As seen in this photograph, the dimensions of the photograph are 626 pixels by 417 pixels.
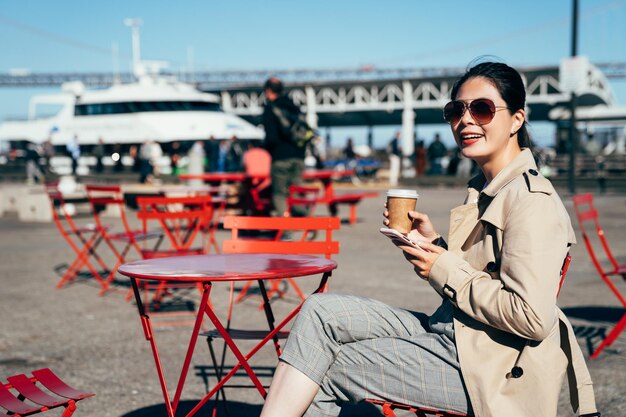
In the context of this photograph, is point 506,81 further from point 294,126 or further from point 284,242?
point 294,126

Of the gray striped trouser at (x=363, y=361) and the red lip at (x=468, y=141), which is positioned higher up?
the red lip at (x=468, y=141)

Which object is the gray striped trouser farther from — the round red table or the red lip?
the red lip

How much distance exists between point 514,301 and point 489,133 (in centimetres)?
64

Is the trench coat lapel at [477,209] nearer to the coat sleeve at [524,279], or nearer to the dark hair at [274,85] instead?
the coat sleeve at [524,279]

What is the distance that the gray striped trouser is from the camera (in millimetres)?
2277

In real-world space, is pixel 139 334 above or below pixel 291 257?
below

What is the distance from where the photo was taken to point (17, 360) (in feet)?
15.1

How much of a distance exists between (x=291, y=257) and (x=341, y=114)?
79.9m

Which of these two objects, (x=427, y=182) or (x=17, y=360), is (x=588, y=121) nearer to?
(x=427, y=182)

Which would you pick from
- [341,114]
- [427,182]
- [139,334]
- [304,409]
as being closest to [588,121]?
[427,182]

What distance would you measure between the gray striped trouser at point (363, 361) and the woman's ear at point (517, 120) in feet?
2.44

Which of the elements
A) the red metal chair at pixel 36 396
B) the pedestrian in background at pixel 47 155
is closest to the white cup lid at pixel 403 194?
the red metal chair at pixel 36 396

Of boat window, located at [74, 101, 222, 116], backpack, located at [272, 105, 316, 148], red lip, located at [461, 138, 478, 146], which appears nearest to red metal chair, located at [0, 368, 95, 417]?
red lip, located at [461, 138, 478, 146]

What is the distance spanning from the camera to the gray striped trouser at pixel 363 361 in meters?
2.28
